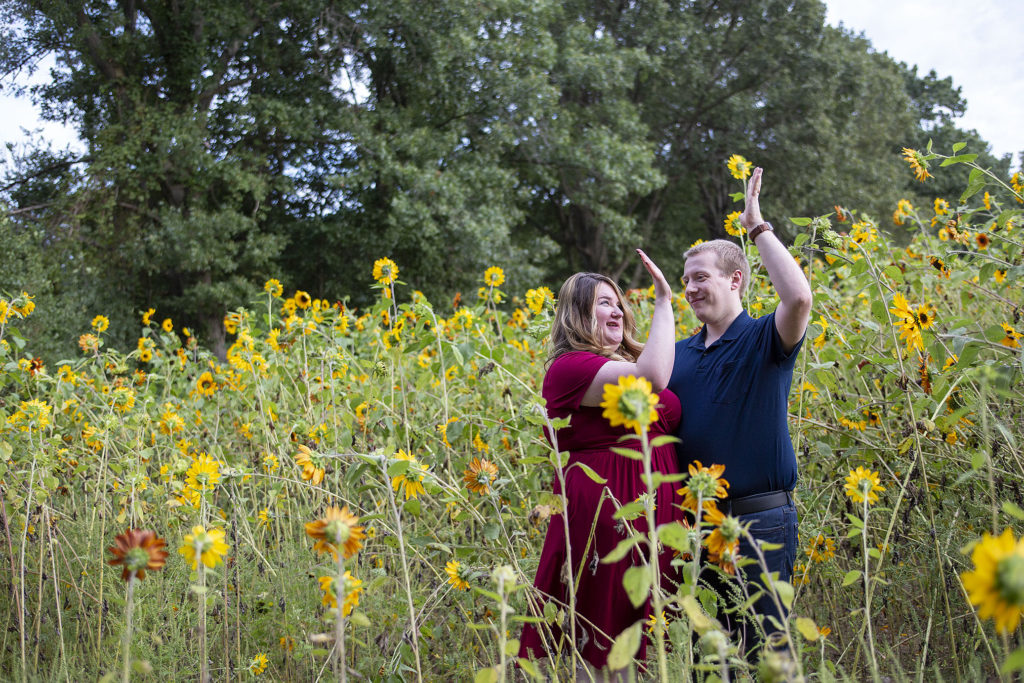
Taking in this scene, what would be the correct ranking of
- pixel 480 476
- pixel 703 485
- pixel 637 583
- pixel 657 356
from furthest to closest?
pixel 657 356
pixel 480 476
pixel 703 485
pixel 637 583

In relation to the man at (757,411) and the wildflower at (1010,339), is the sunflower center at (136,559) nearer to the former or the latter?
the man at (757,411)

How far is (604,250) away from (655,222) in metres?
2.60

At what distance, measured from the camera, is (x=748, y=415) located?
1764 millimetres

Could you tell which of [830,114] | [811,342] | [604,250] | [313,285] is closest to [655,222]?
[604,250]

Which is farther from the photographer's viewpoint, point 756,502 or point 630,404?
point 756,502

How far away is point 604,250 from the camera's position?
15.2m

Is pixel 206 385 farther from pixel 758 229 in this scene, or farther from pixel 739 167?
pixel 758 229

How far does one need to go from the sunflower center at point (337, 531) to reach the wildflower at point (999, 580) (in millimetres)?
694

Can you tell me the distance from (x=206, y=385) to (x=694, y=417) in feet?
7.50

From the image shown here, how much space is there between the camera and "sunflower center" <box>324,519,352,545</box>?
1.03 meters

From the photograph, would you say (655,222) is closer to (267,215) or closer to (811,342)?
(267,215)

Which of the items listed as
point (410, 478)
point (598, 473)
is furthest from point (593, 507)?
point (410, 478)

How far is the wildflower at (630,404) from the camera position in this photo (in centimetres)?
96

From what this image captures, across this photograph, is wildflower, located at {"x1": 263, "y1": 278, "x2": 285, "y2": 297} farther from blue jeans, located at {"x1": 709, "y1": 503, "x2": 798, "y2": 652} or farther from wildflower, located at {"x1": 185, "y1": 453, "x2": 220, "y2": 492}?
blue jeans, located at {"x1": 709, "y1": 503, "x2": 798, "y2": 652}
